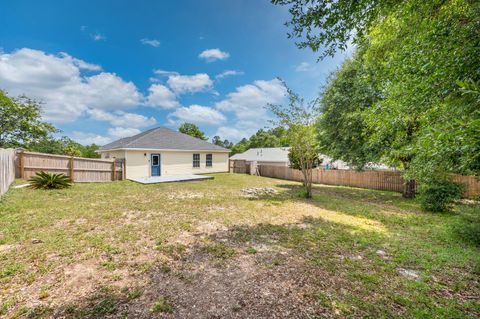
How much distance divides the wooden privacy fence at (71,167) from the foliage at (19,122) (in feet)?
29.8

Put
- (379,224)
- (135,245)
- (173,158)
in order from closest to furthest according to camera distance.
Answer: (135,245) → (379,224) → (173,158)

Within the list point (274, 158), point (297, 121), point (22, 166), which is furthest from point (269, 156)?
point (22, 166)

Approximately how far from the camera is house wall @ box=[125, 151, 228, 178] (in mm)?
14538

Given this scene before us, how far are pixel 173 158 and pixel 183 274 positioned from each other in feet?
49.0

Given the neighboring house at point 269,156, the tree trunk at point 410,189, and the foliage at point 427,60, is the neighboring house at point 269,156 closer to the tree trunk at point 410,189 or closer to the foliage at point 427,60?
the tree trunk at point 410,189

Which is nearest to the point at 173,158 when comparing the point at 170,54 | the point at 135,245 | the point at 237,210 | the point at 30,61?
the point at 170,54

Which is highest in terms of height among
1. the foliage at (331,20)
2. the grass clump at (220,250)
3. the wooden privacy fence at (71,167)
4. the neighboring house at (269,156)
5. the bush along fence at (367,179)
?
the foliage at (331,20)

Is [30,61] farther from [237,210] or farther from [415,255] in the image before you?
[415,255]

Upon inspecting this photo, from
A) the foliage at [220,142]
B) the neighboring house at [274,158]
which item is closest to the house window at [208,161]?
the neighboring house at [274,158]

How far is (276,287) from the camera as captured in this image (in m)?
2.72

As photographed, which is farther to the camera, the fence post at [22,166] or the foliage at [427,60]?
the fence post at [22,166]

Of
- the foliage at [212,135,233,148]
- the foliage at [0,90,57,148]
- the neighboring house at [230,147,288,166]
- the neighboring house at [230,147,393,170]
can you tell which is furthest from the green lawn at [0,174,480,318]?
the foliage at [212,135,233,148]

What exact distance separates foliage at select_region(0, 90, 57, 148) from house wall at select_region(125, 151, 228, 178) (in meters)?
9.86

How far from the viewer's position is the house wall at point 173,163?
47.7 feet
